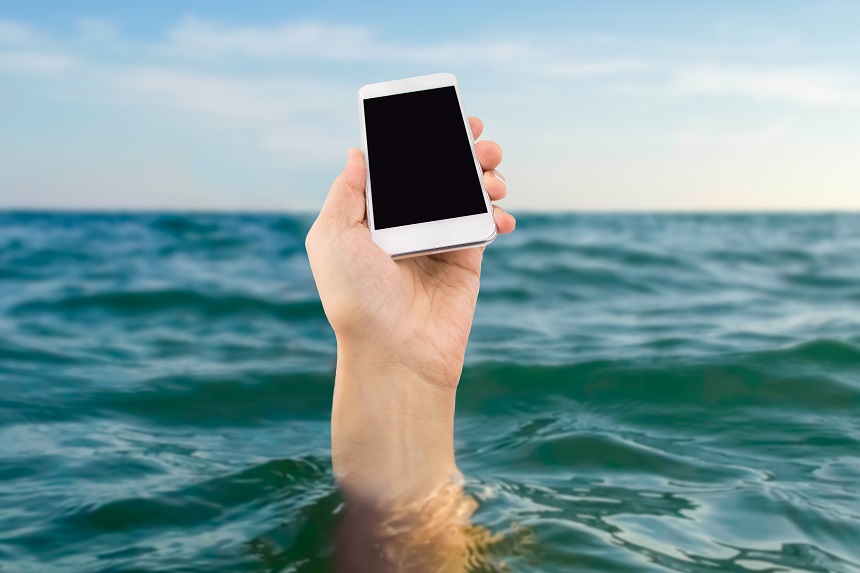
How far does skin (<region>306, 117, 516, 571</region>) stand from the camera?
185cm

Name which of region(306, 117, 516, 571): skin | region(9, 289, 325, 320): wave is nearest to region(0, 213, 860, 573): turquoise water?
region(9, 289, 325, 320): wave

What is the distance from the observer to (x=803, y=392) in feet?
10.7

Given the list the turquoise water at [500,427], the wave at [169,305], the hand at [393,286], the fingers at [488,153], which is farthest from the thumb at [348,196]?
the wave at [169,305]

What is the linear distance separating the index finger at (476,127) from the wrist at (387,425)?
0.62m

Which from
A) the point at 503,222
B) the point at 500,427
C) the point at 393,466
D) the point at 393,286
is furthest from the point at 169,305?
the point at 503,222

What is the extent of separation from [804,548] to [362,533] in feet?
3.54

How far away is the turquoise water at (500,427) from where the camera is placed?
6.61ft

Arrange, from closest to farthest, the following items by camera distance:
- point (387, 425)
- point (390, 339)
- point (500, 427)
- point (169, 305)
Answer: point (390, 339), point (387, 425), point (500, 427), point (169, 305)

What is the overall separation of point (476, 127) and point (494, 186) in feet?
0.68

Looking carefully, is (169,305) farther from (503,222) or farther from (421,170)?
(503,222)

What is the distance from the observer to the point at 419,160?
2.02m

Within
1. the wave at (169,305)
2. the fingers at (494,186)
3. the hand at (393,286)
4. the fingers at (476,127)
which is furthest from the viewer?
the wave at (169,305)

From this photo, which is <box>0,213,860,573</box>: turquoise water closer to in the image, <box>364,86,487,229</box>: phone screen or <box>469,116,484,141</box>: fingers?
<box>364,86,487,229</box>: phone screen

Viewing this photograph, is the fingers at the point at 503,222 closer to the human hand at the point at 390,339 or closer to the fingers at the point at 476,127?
the human hand at the point at 390,339
